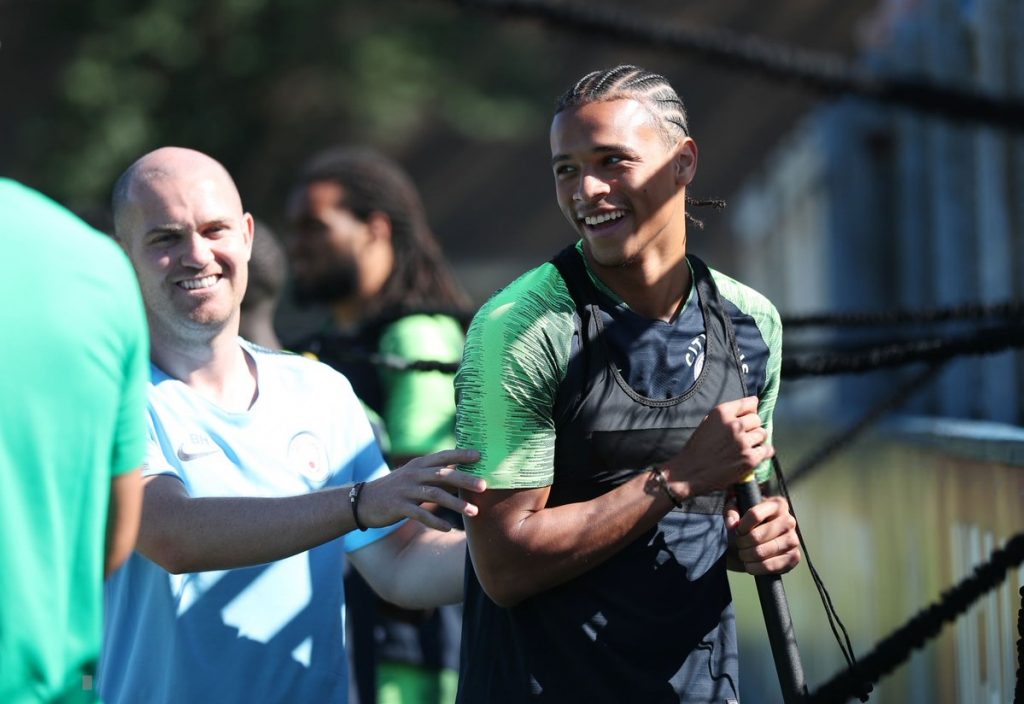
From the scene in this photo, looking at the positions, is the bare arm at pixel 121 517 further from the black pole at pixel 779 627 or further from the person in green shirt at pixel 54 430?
the black pole at pixel 779 627

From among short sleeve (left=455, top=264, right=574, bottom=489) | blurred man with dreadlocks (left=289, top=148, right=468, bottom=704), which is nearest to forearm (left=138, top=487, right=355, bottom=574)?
short sleeve (left=455, top=264, right=574, bottom=489)

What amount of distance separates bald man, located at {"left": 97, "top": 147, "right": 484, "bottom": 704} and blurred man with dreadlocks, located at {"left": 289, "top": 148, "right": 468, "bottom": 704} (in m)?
0.91

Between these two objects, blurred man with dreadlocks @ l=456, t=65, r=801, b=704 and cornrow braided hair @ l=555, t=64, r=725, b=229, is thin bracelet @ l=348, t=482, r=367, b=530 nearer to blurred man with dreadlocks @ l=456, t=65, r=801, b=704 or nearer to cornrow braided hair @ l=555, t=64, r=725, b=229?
blurred man with dreadlocks @ l=456, t=65, r=801, b=704

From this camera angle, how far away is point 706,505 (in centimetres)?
275

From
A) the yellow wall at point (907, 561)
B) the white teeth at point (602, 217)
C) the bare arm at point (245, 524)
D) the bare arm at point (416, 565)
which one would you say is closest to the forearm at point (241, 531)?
the bare arm at point (245, 524)

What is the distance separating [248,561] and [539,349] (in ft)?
2.11

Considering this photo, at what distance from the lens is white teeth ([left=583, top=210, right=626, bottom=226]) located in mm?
2704

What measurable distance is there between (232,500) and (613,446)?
0.68 meters

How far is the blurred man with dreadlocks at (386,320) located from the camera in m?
4.27

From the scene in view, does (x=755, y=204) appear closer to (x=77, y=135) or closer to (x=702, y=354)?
(x=77, y=135)


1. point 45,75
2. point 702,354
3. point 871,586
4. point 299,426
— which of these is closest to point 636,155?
point 702,354

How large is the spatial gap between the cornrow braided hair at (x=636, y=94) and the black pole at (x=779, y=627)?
0.65 meters

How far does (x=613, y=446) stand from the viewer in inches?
103

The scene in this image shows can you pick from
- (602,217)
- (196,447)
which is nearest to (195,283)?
(196,447)
